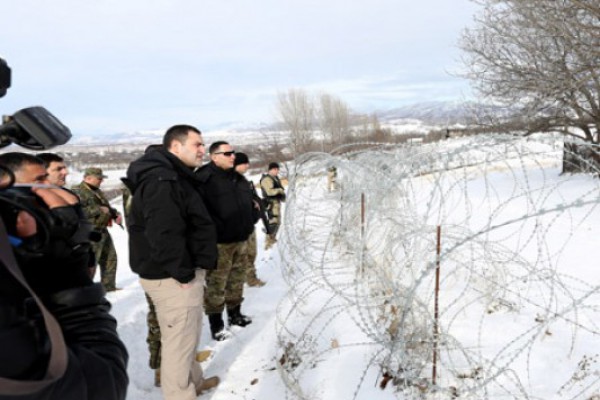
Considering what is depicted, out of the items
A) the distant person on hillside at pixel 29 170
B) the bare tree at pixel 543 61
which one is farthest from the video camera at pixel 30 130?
the bare tree at pixel 543 61

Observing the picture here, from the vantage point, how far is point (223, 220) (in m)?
3.52

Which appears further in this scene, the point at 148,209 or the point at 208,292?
the point at 208,292

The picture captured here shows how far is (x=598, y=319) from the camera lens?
352 centimetres

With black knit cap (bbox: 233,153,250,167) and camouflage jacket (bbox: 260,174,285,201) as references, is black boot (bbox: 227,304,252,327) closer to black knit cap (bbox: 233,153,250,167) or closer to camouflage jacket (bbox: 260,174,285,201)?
black knit cap (bbox: 233,153,250,167)

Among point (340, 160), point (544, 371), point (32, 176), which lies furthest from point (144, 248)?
point (544, 371)

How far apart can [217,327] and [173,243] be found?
169 centimetres

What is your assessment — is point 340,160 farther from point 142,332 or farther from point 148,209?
point 142,332

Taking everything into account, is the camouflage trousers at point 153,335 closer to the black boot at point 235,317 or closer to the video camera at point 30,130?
the black boot at point 235,317

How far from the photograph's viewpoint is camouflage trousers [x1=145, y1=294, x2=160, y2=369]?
2.84 m

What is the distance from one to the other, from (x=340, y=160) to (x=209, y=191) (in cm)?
123

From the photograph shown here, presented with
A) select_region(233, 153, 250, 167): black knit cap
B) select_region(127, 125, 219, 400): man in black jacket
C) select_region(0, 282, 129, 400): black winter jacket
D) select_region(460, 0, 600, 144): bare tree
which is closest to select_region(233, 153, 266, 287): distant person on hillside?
select_region(233, 153, 250, 167): black knit cap

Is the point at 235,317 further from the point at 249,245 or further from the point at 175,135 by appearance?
the point at 175,135

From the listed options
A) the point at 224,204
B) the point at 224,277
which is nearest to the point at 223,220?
the point at 224,204

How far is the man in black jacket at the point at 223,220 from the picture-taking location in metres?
3.52
